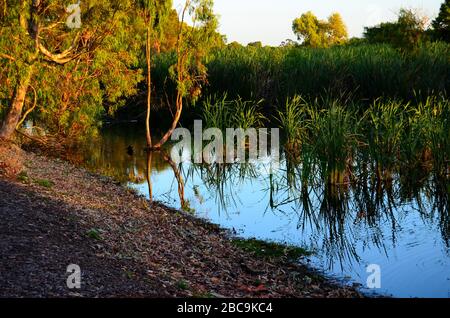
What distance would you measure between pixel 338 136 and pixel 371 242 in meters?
2.99

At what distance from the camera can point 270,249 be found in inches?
355

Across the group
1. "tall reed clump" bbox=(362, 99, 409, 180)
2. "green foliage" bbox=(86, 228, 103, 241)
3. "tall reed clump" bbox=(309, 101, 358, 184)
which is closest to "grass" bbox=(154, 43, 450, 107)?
"tall reed clump" bbox=(362, 99, 409, 180)

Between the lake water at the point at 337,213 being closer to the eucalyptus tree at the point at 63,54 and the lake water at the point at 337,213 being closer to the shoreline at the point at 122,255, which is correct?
the shoreline at the point at 122,255

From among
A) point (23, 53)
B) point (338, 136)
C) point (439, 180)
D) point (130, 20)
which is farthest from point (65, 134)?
point (439, 180)

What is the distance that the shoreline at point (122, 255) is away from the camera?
573cm

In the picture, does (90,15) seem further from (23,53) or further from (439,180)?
(439,180)

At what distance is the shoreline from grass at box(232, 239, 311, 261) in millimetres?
71

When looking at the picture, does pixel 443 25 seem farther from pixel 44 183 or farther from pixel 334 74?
pixel 44 183

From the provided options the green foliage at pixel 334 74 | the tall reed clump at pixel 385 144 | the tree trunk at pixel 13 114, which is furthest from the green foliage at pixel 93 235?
the green foliage at pixel 334 74

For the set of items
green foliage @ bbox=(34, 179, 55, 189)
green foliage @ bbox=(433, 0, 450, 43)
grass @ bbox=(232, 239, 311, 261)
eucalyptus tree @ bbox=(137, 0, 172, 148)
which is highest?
green foliage @ bbox=(433, 0, 450, 43)

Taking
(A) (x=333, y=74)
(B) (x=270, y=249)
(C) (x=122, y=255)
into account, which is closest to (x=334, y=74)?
(A) (x=333, y=74)

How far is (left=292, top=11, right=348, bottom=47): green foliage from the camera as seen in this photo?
2987 inches

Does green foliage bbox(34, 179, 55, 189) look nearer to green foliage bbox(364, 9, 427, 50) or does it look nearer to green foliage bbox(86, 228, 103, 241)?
green foliage bbox(86, 228, 103, 241)

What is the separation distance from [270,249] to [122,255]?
9.02ft
